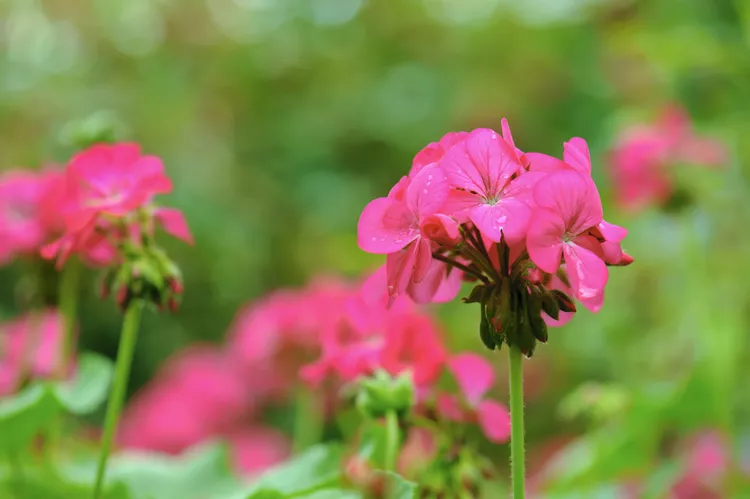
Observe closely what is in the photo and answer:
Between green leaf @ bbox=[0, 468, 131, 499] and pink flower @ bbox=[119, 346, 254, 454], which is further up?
pink flower @ bbox=[119, 346, 254, 454]

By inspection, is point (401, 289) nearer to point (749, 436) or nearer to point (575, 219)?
point (575, 219)

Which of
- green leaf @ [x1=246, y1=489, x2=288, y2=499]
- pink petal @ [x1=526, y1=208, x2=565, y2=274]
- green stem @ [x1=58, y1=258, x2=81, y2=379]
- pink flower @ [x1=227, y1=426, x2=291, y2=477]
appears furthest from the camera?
pink flower @ [x1=227, y1=426, x2=291, y2=477]

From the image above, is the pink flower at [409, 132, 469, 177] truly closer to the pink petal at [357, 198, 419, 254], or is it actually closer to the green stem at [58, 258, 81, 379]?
the pink petal at [357, 198, 419, 254]

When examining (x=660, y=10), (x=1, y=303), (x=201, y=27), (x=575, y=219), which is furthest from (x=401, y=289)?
(x=201, y=27)

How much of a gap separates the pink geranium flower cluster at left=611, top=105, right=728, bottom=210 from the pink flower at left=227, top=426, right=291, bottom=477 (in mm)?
838

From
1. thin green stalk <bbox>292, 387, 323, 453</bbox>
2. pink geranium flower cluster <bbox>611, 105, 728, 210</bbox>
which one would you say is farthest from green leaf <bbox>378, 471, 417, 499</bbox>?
pink geranium flower cluster <bbox>611, 105, 728, 210</bbox>

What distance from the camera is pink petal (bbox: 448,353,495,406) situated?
2.65 ft

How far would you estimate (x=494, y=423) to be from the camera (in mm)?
747

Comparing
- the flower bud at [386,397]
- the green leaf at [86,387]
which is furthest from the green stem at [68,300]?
the flower bud at [386,397]

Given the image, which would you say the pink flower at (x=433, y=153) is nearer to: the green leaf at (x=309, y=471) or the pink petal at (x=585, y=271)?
the pink petal at (x=585, y=271)

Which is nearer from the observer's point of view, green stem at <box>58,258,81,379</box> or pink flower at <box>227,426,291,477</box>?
green stem at <box>58,258,81,379</box>

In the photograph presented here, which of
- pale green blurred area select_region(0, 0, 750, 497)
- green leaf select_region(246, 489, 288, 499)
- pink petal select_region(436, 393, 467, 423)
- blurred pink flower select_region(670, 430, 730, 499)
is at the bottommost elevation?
green leaf select_region(246, 489, 288, 499)

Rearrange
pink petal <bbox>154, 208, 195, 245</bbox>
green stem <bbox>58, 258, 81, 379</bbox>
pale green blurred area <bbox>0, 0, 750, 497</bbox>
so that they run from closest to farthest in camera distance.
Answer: pink petal <bbox>154, 208, 195, 245</bbox> < green stem <bbox>58, 258, 81, 379</bbox> < pale green blurred area <bbox>0, 0, 750, 497</bbox>

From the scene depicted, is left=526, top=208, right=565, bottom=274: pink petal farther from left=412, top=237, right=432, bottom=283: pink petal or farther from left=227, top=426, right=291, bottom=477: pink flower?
left=227, top=426, right=291, bottom=477: pink flower
